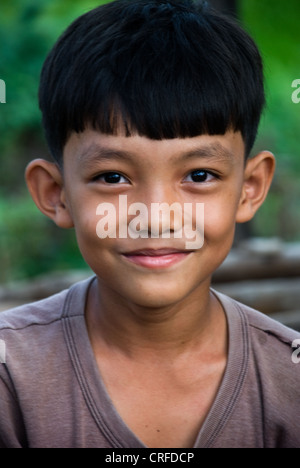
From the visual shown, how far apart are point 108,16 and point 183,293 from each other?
91 centimetres

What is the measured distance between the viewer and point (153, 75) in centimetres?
200

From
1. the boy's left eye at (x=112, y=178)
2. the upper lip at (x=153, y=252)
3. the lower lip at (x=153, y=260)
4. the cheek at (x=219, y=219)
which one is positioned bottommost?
the lower lip at (x=153, y=260)

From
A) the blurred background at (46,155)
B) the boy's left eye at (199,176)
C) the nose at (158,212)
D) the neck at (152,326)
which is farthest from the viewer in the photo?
the blurred background at (46,155)

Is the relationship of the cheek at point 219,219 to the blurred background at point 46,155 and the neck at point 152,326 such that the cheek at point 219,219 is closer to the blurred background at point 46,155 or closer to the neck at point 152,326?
the neck at point 152,326

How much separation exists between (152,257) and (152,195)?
20cm

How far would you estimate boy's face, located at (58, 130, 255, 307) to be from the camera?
1.96 m

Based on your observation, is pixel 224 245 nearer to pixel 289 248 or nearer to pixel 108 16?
pixel 108 16

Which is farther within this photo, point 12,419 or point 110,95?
point 12,419

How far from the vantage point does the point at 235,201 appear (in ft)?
7.22

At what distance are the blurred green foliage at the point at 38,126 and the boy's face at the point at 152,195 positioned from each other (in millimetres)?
4477

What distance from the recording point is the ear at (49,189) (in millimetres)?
2320

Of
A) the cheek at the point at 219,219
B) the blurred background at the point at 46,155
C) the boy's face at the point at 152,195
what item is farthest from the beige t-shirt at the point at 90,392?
the blurred background at the point at 46,155

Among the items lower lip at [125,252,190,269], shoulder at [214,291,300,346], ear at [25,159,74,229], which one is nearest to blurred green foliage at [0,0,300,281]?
shoulder at [214,291,300,346]
